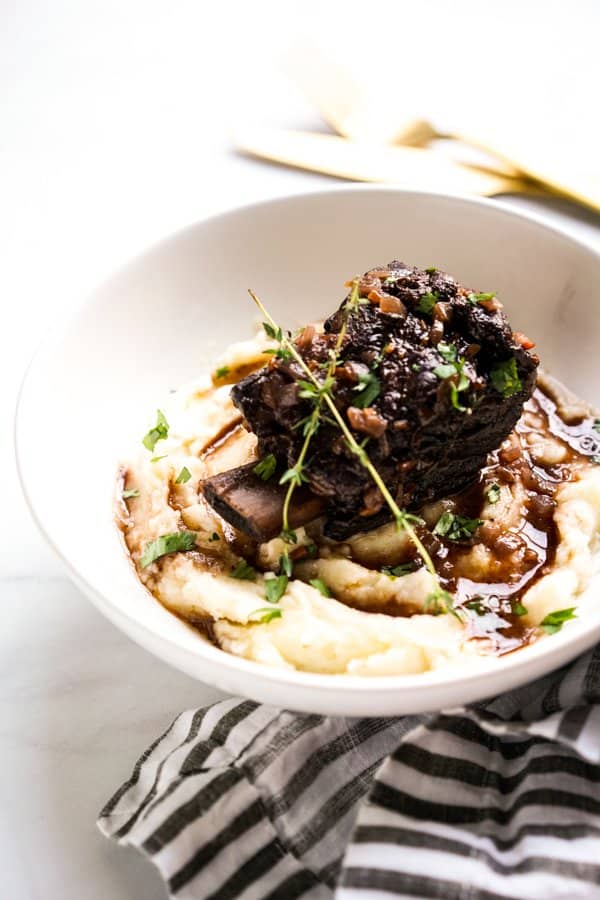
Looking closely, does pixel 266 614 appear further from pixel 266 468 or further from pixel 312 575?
pixel 266 468

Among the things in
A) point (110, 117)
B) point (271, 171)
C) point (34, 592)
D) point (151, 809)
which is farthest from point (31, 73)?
point (151, 809)

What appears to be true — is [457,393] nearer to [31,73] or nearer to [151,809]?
[151,809]

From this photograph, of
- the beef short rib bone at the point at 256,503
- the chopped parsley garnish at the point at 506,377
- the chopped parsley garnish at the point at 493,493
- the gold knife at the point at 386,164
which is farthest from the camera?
the gold knife at the point at 386,164

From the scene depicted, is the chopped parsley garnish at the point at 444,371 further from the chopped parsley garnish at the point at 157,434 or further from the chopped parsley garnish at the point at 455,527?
the chopped parsley garnish at the point at 157,434

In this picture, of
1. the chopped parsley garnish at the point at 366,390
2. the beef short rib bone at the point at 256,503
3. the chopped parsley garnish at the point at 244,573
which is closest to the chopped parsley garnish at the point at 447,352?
the chopped parsley garnish at the point at 366,390

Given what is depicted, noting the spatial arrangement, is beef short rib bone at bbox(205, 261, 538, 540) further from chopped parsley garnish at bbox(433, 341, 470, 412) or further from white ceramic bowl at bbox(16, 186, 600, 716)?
white ceramic bowl at bbox(16, 186, 600, 716)
